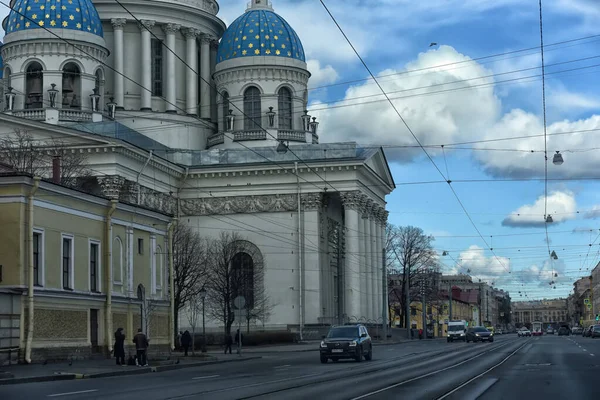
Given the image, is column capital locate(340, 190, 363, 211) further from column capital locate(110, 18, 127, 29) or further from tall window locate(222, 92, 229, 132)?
column capital locate(110, 18, 127, 29)

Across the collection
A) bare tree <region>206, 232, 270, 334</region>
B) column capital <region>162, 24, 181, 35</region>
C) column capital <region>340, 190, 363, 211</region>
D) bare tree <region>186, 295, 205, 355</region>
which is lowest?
bare tree <region>186, 295, 205, 355</region>

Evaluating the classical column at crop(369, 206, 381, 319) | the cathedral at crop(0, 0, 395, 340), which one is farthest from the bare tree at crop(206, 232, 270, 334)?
the classical column at crop(369, 206, 381, 319)

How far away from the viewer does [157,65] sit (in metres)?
78.7

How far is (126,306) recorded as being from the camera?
42156mm

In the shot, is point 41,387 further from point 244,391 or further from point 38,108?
point 38,108

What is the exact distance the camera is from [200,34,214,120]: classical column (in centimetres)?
8031

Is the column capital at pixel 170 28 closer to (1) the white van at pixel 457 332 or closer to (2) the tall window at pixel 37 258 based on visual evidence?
(1) the white van at pixel 457 332

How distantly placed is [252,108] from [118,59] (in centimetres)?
1050

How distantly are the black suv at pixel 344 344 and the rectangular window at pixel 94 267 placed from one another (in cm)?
916

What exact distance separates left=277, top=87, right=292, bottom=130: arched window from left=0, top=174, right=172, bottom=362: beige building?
30889 mm

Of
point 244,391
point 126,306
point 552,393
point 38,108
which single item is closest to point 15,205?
Result: point 126,306

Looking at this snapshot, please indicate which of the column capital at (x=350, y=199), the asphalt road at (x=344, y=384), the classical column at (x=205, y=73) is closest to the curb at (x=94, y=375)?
the asphalt road at (x=344, y=384)

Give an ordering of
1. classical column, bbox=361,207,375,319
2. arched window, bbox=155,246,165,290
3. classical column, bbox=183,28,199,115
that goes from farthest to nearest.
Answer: classical column, bbox=183,28,199,115
classical column, bbox=361,207,375,319
arched window, bbox=155,246,165,290

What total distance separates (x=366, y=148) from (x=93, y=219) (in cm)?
3547
